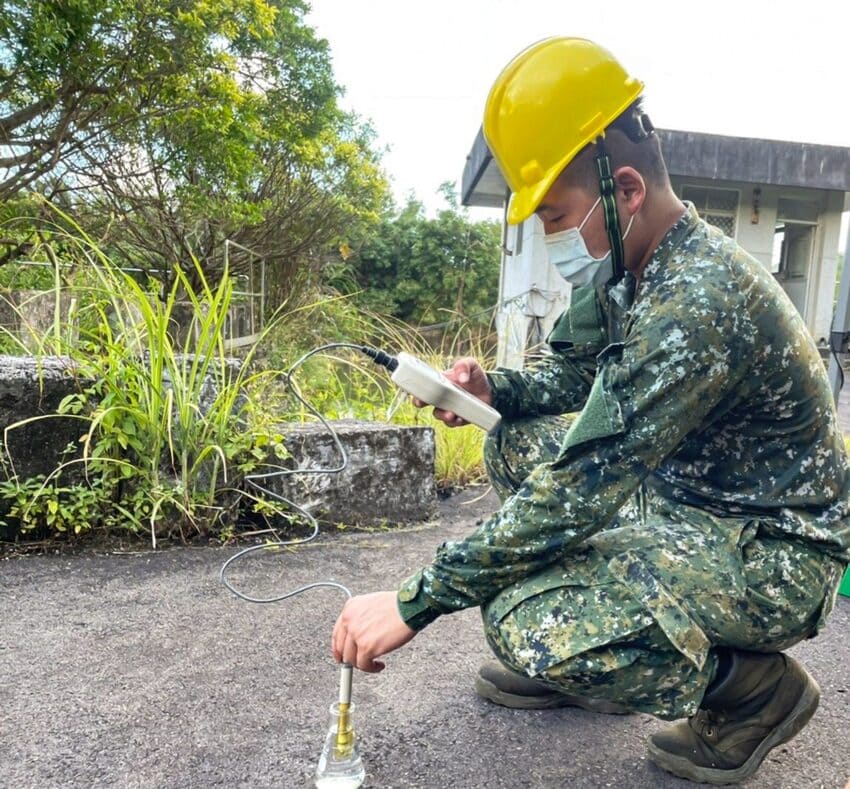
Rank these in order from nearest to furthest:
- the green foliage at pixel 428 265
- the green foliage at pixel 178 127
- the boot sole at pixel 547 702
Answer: the boot sole at pixel 547 702
the green foliage at pixel 178 127
the green foliage at pixel 428 265

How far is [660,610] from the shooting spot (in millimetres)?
1079

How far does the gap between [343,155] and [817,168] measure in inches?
247

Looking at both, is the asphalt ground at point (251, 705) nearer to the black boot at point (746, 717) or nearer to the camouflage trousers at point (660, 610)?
the black boot at point (746, 717)

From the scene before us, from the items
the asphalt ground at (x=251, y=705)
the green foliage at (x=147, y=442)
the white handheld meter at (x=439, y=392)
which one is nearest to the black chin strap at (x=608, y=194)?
the white handheld meter at (x=439, y=392)

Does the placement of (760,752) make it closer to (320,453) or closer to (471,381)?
(471,381)

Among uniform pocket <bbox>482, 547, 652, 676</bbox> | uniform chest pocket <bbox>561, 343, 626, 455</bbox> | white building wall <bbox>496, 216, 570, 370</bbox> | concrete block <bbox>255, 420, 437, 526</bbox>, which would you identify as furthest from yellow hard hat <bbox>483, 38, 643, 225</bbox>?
white building wall <bbox>496, 216, 570, 370</bbox>

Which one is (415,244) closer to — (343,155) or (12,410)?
(343,155)

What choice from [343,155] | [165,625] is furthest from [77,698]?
[343,155]

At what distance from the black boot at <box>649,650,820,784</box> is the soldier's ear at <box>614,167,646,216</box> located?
0.81m

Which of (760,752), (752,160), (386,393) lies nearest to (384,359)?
(760,752)

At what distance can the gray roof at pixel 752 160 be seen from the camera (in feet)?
25.9

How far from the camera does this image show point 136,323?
2.54 meters

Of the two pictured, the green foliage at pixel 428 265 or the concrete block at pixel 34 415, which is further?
the green foliage at pixel 428 265

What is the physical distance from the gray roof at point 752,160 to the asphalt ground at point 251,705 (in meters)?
6.85
